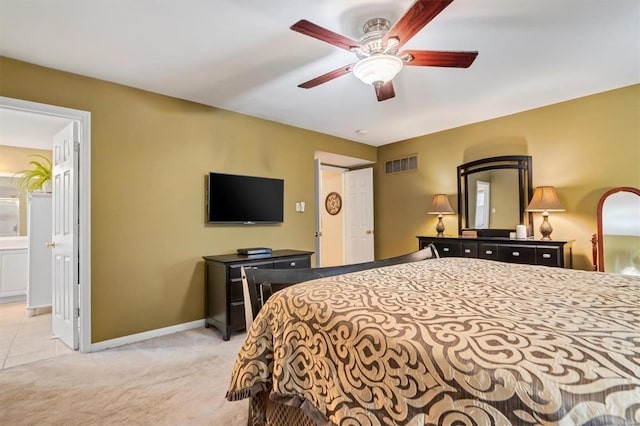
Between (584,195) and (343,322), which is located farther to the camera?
(584,195)

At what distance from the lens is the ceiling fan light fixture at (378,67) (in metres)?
1.96

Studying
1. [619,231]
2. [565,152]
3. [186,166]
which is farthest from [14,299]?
[619,231]

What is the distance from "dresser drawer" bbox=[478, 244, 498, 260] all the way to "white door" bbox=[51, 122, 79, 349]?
4.19 metres

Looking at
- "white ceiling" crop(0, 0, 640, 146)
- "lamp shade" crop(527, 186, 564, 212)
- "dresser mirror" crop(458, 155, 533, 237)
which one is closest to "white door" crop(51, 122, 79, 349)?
"white ceiling" crop(0, 0, 640, 146)

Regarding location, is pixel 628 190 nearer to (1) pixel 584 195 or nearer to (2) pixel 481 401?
(1) pixel 584 195

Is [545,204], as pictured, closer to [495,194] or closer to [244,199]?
[495,194]

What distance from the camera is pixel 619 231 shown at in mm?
3139

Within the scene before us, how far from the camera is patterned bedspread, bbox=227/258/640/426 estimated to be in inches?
26.0

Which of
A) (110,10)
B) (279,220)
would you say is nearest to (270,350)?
(110,10)

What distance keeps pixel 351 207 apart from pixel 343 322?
189 inches

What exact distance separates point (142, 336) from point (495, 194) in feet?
14.4

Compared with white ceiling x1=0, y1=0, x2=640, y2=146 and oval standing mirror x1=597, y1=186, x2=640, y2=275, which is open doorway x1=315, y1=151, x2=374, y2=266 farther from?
oval standing mirror x1=597, y1=186, x2=640, y2=275

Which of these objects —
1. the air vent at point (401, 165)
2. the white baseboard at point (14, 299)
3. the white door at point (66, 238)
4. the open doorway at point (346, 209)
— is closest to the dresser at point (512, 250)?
the air vent at point (401, 165)

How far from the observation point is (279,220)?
4.11 m
